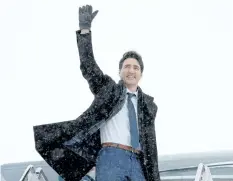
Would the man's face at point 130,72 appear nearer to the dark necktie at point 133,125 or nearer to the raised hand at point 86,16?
the dark necktie at point 133,125

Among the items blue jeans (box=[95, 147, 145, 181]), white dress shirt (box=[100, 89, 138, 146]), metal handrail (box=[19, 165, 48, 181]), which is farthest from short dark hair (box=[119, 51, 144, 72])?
metal handrail (box=[19, 165, 48, 181])

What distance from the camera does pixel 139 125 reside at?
3281 millimetres

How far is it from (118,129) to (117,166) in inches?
11.5

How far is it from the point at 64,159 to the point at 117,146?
15.5 inches

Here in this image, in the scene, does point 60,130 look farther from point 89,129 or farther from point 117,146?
point 117,146

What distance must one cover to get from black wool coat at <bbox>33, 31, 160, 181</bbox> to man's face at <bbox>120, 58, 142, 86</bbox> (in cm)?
16

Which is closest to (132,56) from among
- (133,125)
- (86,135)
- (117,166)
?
(133,125)

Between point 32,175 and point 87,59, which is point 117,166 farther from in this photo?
point 32,175

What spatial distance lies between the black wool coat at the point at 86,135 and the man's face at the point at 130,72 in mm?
159

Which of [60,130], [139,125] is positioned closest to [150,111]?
[139,125]

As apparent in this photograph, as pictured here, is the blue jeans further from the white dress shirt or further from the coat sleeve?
the coat sleeve

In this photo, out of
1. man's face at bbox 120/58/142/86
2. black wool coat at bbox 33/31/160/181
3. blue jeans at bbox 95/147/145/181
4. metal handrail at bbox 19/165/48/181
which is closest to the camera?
blue jeans at bbox 95/147/145/181

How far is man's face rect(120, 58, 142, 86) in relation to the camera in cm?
343

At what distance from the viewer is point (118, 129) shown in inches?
127
